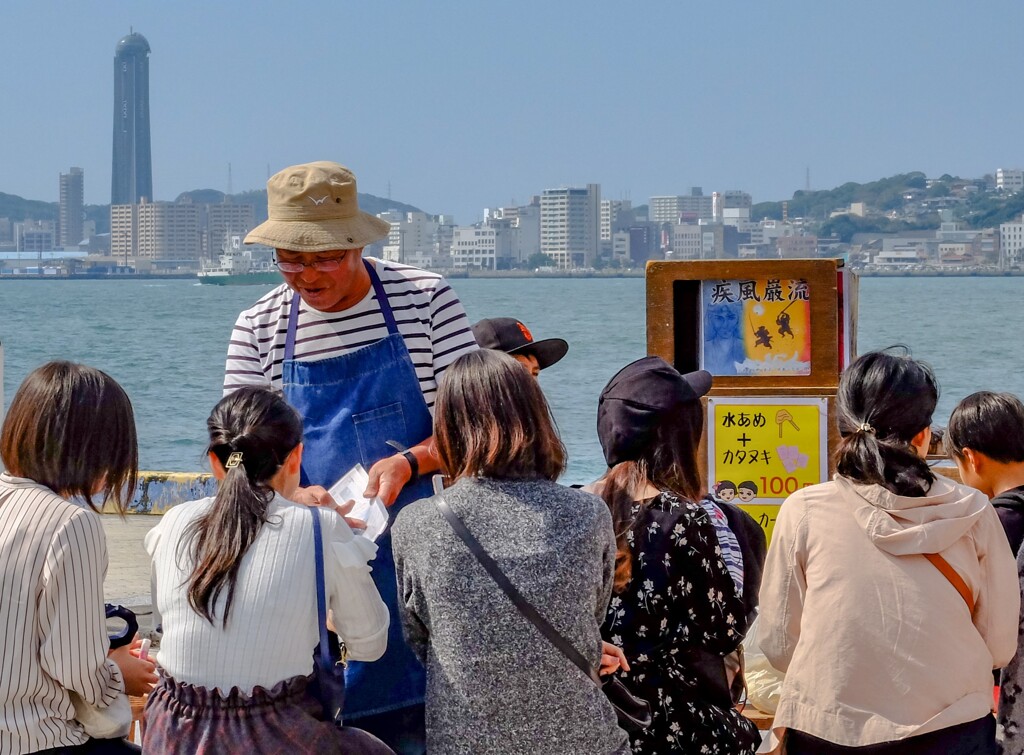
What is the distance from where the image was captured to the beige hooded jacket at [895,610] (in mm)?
2650

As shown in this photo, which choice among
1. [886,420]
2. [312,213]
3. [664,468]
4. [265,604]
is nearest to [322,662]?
[265,604]

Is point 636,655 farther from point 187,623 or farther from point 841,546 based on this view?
point 187,623

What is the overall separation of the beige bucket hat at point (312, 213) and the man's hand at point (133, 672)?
0.94 meters

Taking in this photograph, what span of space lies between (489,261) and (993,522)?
383 ft

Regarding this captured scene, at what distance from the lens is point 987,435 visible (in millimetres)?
3271

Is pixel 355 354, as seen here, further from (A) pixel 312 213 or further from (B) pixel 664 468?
(B) pixel 664 468

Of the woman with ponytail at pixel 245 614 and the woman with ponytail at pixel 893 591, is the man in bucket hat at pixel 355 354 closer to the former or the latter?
the woman with ponytail at pixel 245 614

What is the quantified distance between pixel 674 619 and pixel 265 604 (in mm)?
819

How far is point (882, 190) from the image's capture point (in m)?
119

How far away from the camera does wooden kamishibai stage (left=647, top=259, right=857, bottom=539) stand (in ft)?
14.1

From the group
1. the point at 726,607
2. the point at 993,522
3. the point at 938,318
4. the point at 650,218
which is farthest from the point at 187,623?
the point at 650,218

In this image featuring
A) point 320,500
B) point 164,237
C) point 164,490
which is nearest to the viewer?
point 320,500

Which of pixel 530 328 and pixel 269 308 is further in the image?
pixel 530 328

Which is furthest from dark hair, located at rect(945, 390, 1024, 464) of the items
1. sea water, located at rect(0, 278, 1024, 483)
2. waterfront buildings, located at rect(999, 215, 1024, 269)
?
waterfront buildings, located at rect(999, 215, 1024, 269)
